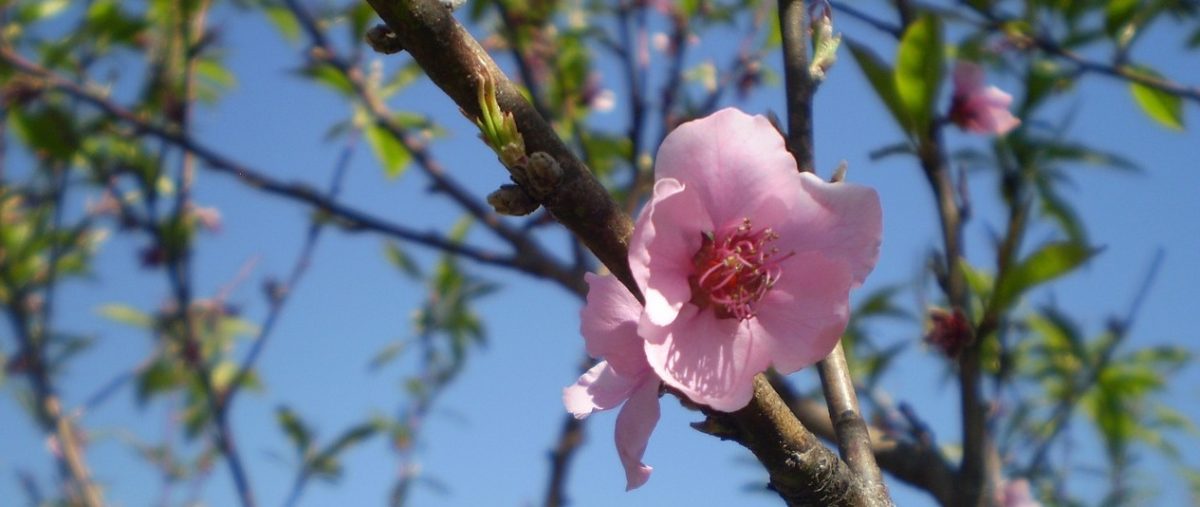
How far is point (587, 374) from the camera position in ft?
2.68

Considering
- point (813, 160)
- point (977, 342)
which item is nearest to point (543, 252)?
point (977, 342)

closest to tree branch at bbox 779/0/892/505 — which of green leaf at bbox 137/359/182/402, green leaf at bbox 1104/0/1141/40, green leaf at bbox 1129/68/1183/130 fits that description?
green leaf at bbox 1104/0/1141/40

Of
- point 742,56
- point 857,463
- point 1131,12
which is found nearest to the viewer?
point 857,463

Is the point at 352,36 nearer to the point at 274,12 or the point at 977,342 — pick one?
the point at 274,12

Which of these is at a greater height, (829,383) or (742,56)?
(742,56)

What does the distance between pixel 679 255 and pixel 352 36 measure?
197 cm

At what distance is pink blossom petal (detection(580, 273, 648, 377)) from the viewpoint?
73cm

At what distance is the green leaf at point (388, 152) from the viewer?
2.71 metres

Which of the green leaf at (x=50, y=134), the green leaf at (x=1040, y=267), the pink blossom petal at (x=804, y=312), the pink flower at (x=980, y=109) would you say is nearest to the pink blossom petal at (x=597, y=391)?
the pink blossom petal at (x=804, y=312)

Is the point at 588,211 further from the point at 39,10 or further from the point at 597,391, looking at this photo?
the point at 39,10

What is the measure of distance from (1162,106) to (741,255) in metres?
1.61

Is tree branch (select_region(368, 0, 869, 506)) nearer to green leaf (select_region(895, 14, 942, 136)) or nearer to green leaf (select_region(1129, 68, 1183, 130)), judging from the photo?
green leaf (select_region(895, 14, 942, 136))

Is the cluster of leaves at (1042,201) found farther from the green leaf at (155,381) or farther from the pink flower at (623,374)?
the green leaf at (155,381)

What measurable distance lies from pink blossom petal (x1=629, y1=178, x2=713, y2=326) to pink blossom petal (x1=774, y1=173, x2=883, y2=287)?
82mm
